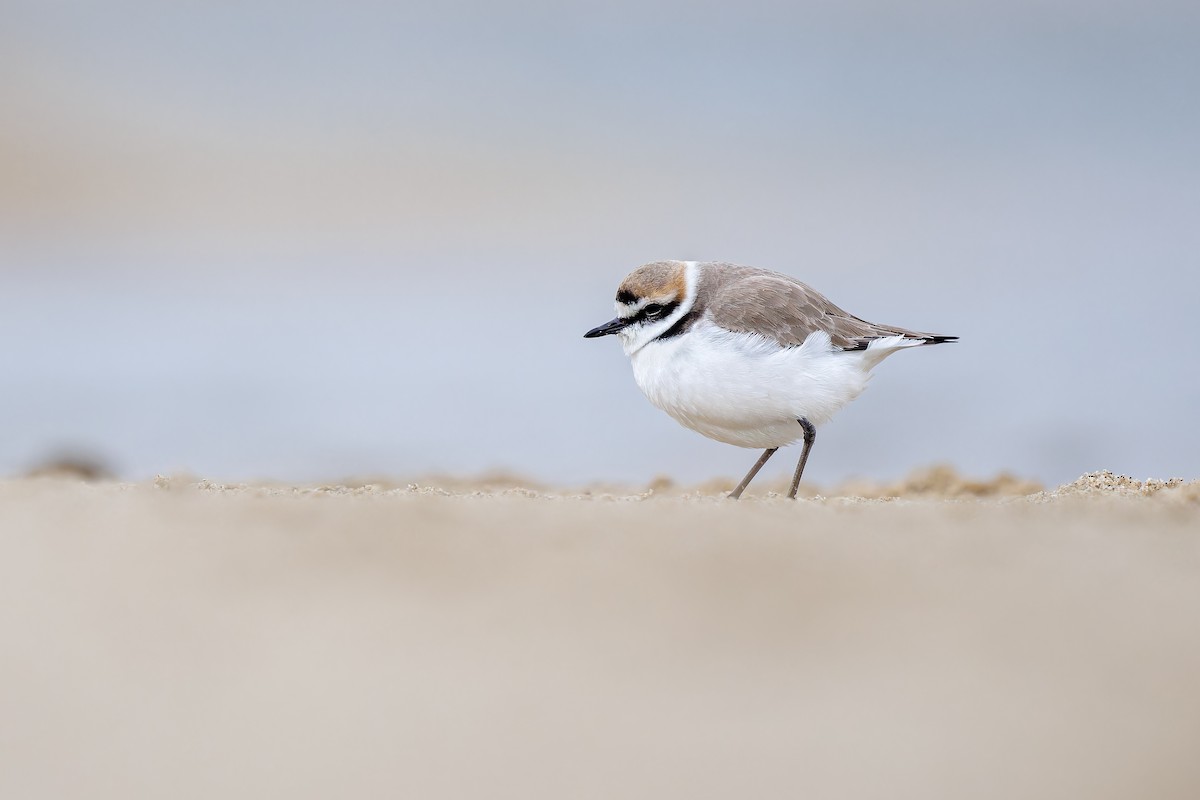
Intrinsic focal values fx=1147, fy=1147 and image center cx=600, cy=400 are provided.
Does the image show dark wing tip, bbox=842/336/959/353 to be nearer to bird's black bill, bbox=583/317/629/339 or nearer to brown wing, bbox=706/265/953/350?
brown wing, bbox=706/265/953/350

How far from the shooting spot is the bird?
21.9ft

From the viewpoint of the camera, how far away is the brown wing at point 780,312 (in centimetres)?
686

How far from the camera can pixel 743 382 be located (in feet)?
21.7

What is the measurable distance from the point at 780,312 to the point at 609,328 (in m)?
1.08

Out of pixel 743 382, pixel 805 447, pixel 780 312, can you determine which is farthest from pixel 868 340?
pixel 743 382

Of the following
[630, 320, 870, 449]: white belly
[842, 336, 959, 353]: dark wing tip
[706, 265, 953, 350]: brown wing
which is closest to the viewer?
[630, 320, 870, 449]: white belly

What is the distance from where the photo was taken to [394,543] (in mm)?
4734

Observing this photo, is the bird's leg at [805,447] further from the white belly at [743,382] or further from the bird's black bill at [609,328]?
the bird's black bill at [609,328]

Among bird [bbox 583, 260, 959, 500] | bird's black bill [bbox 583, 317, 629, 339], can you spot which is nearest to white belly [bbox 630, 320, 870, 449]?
bird [bbox 583, 260, 959, 500]

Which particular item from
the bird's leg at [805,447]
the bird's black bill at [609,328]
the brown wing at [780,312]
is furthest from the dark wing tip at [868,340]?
the bird's black bill at [609,328]

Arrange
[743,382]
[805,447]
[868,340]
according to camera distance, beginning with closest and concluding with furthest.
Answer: [743,382]
[805,447]
[868,340]

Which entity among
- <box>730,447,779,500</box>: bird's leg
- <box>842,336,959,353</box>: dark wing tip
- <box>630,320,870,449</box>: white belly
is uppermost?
<box>842,336,959,353</box>: dark wing tip

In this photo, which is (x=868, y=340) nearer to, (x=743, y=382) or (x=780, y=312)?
(x=780, y=312)

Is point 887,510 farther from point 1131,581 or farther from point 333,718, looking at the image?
point 333,718
